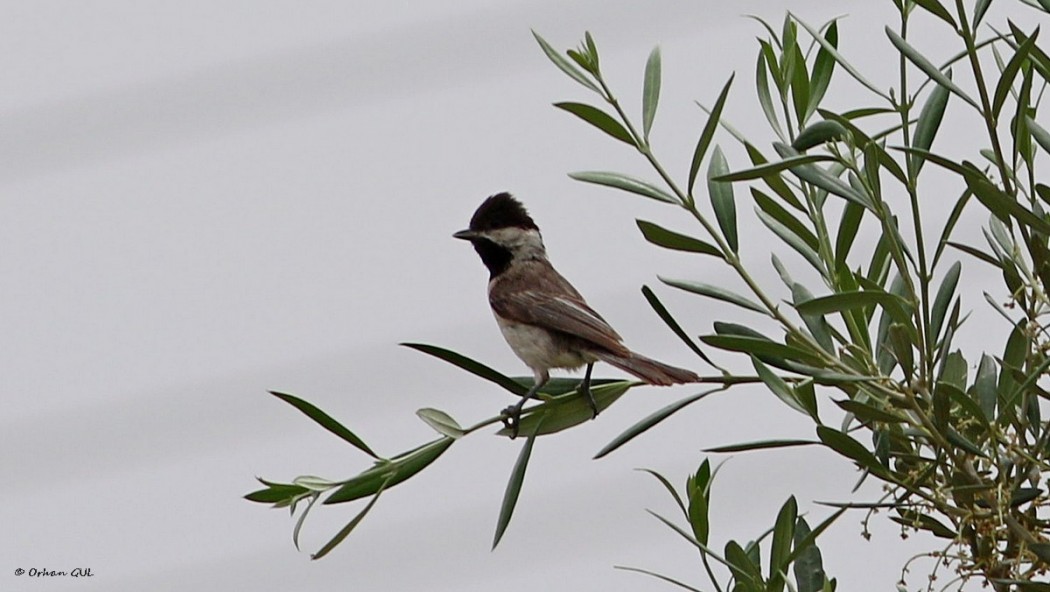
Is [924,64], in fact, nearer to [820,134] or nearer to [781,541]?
[820,134]

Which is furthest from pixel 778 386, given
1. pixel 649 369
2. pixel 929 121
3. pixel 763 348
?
pixel 649 369

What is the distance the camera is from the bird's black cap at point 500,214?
4055 mm

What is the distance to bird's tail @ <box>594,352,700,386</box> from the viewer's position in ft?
6.86

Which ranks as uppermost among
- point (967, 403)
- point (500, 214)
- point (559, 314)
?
point (500, 214)

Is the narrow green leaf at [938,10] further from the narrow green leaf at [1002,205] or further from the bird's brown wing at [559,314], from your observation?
the bird's brown wing at [559,314]

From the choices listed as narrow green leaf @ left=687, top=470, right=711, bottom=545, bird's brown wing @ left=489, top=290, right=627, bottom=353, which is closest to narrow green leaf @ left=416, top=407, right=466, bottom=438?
narrow green leaf @ left=687, top=470, right=711, bottom=545

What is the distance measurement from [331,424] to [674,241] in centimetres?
51

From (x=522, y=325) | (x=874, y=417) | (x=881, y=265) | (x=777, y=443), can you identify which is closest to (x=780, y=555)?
(x=777, y=443)

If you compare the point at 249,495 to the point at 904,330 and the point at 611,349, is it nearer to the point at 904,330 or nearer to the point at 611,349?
the point at 904,330

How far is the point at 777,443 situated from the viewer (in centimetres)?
166

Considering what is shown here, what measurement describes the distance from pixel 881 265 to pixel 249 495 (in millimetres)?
869

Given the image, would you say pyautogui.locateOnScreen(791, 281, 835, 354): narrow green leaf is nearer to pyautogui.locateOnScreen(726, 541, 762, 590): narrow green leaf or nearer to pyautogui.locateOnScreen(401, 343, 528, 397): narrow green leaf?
pyautogui.locateOnScreen(726, 541, 762, 590): narrow green leaf

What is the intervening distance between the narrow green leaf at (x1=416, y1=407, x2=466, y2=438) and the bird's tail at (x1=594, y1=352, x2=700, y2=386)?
0.32 meters

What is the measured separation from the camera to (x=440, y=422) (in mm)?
1832
